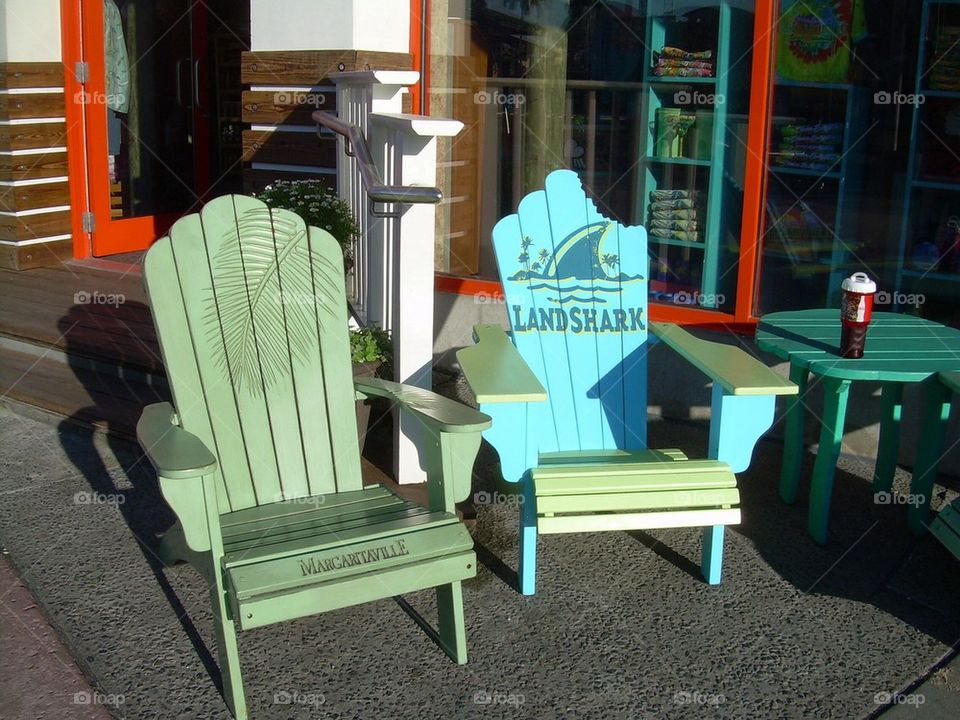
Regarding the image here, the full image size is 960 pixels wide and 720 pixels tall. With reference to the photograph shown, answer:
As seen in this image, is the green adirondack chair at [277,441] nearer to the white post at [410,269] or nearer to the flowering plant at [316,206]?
the white post at [410,269]

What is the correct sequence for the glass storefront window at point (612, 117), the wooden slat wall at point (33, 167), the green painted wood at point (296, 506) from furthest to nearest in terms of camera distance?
the wooden slat wall at point (33, 167)
the glass storefront window at point (612, 117)
the green painted wood at point (296, 506)

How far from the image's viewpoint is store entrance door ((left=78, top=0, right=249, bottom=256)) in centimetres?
683

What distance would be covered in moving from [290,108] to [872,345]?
3.27 meters

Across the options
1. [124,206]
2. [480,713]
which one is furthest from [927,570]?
[124,206]

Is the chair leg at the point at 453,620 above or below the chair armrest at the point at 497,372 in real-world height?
below

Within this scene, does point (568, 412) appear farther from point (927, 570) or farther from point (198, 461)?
point (198, 461)

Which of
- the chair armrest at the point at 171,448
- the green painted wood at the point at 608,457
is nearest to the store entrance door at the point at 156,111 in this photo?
the chair armrest at the point at 171,448

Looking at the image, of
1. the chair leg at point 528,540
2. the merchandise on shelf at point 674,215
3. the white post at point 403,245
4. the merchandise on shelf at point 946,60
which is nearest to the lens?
the chair leg at point 528,540

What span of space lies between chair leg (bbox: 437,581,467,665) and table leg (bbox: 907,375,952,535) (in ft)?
5.74

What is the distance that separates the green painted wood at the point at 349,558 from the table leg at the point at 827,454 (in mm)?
1417

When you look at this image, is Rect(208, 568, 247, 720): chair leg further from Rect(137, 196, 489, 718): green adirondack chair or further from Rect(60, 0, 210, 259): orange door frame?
Rect(60, 0, 210, 259): orange door frame

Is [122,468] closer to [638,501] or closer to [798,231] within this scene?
[638,501]

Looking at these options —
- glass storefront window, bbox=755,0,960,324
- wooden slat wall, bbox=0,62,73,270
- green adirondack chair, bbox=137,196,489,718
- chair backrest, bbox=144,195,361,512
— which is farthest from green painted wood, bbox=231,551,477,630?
wooden slat wall, bbox=0,62,73,270

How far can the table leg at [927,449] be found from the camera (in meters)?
3.57
